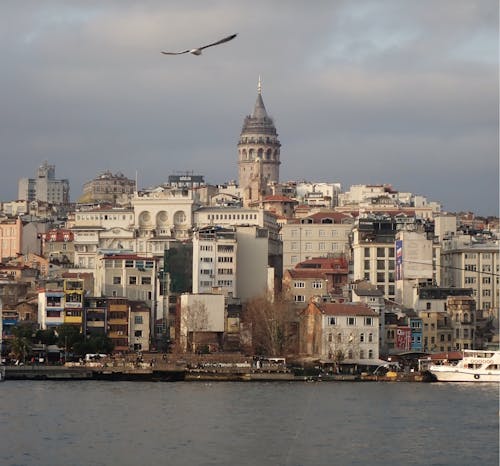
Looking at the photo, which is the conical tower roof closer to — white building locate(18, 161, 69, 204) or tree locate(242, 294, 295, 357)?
white building locate(18, 161, 69, 204)

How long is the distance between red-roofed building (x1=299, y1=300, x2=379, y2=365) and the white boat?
4749mm

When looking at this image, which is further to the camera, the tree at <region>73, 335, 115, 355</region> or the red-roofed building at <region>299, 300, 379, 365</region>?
the tree at <region>73, 335, 115, 355</region>

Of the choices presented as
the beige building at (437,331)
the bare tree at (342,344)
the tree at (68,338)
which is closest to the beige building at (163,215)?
the beige building at (437,331)

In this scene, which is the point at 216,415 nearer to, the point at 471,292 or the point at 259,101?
the point at 471,292

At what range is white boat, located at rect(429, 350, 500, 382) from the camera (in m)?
77.2

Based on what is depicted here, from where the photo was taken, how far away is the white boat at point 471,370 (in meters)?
77.2

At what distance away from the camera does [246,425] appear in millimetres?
51531

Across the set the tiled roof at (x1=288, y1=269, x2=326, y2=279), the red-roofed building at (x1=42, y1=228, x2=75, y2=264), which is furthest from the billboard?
the red-roofed building at (x1=42, y1=228, x2=75, y2=264)

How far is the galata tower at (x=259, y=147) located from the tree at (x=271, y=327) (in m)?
98.5

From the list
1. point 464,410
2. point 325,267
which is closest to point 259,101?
point 325,267

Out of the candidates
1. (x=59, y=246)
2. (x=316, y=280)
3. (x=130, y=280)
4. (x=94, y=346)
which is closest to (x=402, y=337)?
(x=316, y=280)

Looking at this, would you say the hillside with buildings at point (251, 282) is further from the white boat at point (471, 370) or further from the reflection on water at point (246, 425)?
the reflection on water at point (246, 425)

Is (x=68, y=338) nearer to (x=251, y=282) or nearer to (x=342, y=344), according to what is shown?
(x=342, y=344)

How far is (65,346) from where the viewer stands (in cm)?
8250
